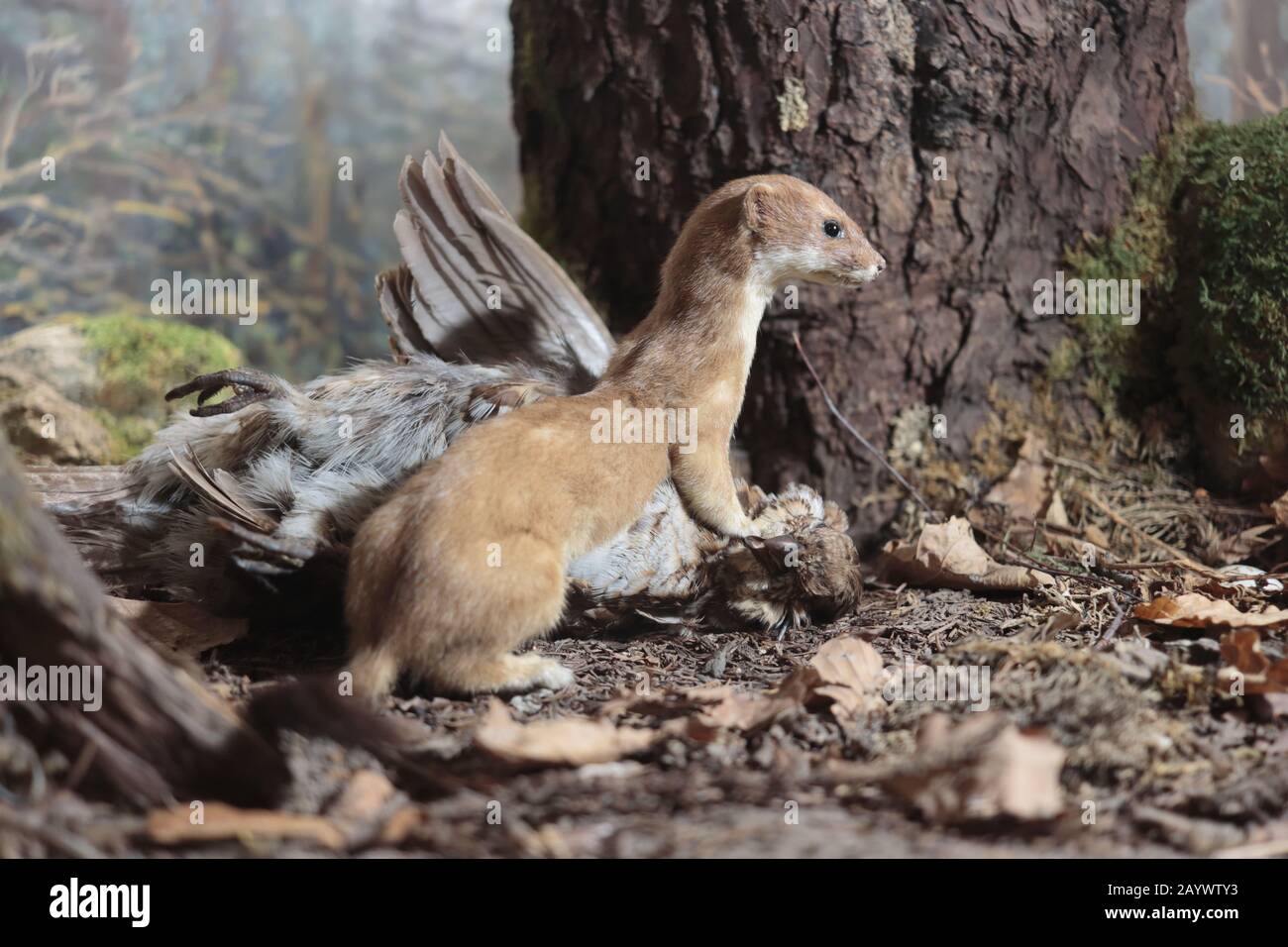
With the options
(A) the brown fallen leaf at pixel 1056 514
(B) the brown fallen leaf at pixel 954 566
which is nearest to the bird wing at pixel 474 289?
(B) the brown fallen leaf at pixel 954 566

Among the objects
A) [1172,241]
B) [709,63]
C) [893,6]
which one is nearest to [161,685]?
[709,63]

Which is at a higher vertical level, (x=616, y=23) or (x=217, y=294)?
(x=616, y=23)

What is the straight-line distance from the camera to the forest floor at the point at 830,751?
2.14 metres

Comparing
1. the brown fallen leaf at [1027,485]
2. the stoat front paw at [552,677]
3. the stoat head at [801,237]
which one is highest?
the stoat head at [801,237]

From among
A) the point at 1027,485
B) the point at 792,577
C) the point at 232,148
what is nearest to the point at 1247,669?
the point at 792,577

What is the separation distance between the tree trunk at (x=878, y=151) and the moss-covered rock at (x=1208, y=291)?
18 centimetres

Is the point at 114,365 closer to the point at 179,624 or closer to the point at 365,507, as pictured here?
the point at 179,624

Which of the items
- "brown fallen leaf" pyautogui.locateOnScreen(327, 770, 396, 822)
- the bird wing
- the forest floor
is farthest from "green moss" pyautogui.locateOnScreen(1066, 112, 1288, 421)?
"brown fallen leaf" pyautogui.locateOnScreen(327, 770, 396, 822)

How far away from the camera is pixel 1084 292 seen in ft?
15.8

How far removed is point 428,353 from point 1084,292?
2.98 metres

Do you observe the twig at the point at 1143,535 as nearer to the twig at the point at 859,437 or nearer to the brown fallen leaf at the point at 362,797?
the twig at the point at 859,437

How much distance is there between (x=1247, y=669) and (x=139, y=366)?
5.32 meters

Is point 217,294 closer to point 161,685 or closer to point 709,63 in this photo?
point 709,63

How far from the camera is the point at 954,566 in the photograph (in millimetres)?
4223
